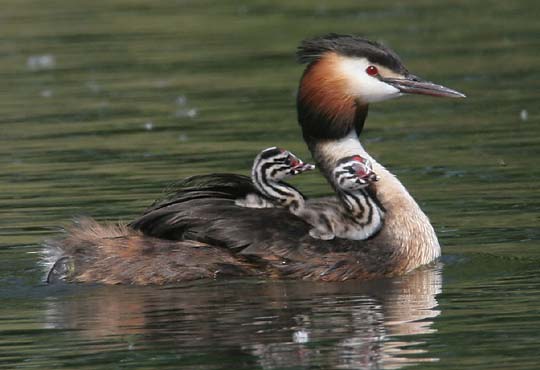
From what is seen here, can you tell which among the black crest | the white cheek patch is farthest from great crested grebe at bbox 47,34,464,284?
the black crest

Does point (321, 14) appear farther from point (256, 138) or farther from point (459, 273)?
point (459, 273)

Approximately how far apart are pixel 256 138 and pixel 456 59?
4.82m

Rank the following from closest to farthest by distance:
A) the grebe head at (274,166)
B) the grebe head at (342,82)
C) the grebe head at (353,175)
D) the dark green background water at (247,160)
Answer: the dark green background water at (247,160) → the grebe head at (274,166) → the grebe head at (353,175) → the grebe head at (342,82)

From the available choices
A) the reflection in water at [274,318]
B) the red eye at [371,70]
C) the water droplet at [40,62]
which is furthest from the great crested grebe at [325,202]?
the water droplet at [40,62]

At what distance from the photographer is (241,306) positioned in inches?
400

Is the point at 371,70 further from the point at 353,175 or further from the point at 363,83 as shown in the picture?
the point at 353,175

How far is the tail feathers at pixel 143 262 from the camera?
428 inches

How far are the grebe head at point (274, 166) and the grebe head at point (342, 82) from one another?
2.73ft

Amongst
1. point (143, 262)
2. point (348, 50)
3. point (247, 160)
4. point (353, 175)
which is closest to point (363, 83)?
point (348, 50)

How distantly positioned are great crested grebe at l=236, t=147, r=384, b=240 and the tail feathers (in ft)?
1.52

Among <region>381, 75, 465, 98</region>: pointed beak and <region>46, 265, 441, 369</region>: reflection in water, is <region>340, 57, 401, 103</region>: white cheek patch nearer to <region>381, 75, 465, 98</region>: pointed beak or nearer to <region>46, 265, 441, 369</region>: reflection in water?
<region>381, 75, 465, 98</region>: pointed beak

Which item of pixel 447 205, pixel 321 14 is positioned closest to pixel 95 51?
pixel 321 14

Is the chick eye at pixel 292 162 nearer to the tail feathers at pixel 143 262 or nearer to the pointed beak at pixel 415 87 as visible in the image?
the tail feathers at pixel 143 262

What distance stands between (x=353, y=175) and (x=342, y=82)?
0.91 m
